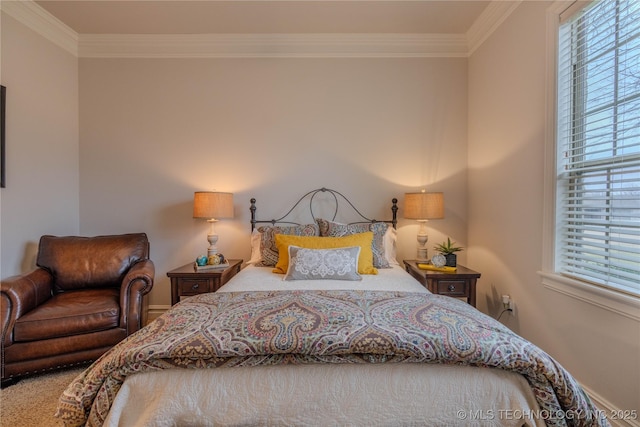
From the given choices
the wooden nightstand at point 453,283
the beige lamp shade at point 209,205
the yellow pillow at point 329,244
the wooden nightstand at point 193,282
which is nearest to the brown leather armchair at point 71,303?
the wooden nightstand at point 193,282

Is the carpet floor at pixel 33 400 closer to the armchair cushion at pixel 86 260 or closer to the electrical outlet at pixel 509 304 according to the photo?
the armchair cushion at pixel 86 260

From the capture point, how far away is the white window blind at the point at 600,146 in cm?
142

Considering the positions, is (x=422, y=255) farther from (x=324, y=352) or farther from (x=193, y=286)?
(x=193, y=286)

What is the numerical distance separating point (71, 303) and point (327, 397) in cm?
212

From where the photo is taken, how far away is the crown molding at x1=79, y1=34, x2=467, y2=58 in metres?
2.84

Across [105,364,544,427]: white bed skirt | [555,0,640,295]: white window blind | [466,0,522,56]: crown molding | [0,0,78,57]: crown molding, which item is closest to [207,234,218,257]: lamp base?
[105,364,544,427]: white bed skirt

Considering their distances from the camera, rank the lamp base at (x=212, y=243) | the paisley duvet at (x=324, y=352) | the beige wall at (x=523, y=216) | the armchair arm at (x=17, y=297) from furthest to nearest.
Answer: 1. the lamp base at (x=212, y=243)
2. the armchair arm at (x=17, y=297)
3. the beige wall at (x=523, y=216)
4. the paisley duvet at (x=324, y=352)

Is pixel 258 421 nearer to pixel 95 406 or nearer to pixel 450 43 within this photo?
pixel 95 406

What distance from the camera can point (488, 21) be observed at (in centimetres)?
249

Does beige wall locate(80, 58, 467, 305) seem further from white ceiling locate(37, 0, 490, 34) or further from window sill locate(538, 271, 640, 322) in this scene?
window sill locate(538, 271, 640, 322)

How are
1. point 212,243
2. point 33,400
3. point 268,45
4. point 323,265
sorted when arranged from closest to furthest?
point 33,400, point 323,265, point 212,243, point 268,45

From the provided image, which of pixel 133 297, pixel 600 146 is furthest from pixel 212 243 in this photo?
pixel 600 146

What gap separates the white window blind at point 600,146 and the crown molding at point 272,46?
4.18 ft

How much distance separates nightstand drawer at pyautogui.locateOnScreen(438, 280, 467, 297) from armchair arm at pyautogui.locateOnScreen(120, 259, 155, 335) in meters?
2.33
